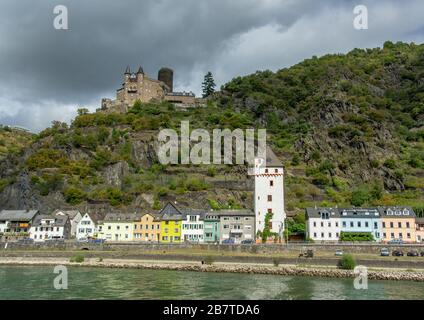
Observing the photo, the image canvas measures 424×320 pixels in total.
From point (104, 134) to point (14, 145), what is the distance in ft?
274

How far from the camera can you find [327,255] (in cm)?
4250

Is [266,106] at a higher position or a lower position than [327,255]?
higher

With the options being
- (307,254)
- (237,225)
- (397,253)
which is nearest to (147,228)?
(237,225)

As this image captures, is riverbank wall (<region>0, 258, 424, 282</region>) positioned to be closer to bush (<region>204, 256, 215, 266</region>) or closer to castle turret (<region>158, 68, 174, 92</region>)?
bush (<region>204, 256, 215, 266</region>)

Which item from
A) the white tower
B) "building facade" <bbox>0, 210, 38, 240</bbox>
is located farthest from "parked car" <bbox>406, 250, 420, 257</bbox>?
"building facade" <bbox>0, 210, 38, 240</bbox>

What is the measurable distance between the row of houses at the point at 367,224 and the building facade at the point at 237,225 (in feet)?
27.2

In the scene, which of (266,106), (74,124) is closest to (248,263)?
(74,124)

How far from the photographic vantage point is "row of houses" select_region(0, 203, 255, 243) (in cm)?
5803

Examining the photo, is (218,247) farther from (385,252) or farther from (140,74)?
(140,74)

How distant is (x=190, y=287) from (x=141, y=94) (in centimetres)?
10342

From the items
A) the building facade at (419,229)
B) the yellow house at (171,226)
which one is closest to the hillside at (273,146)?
the yellow house at (171,226)

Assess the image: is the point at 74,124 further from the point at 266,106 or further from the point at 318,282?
the point at 318,282

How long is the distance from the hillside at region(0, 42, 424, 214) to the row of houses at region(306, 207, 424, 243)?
44.0 ft

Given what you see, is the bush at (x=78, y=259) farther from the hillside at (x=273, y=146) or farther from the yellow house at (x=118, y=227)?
the hillside at (x=273, y=146)
